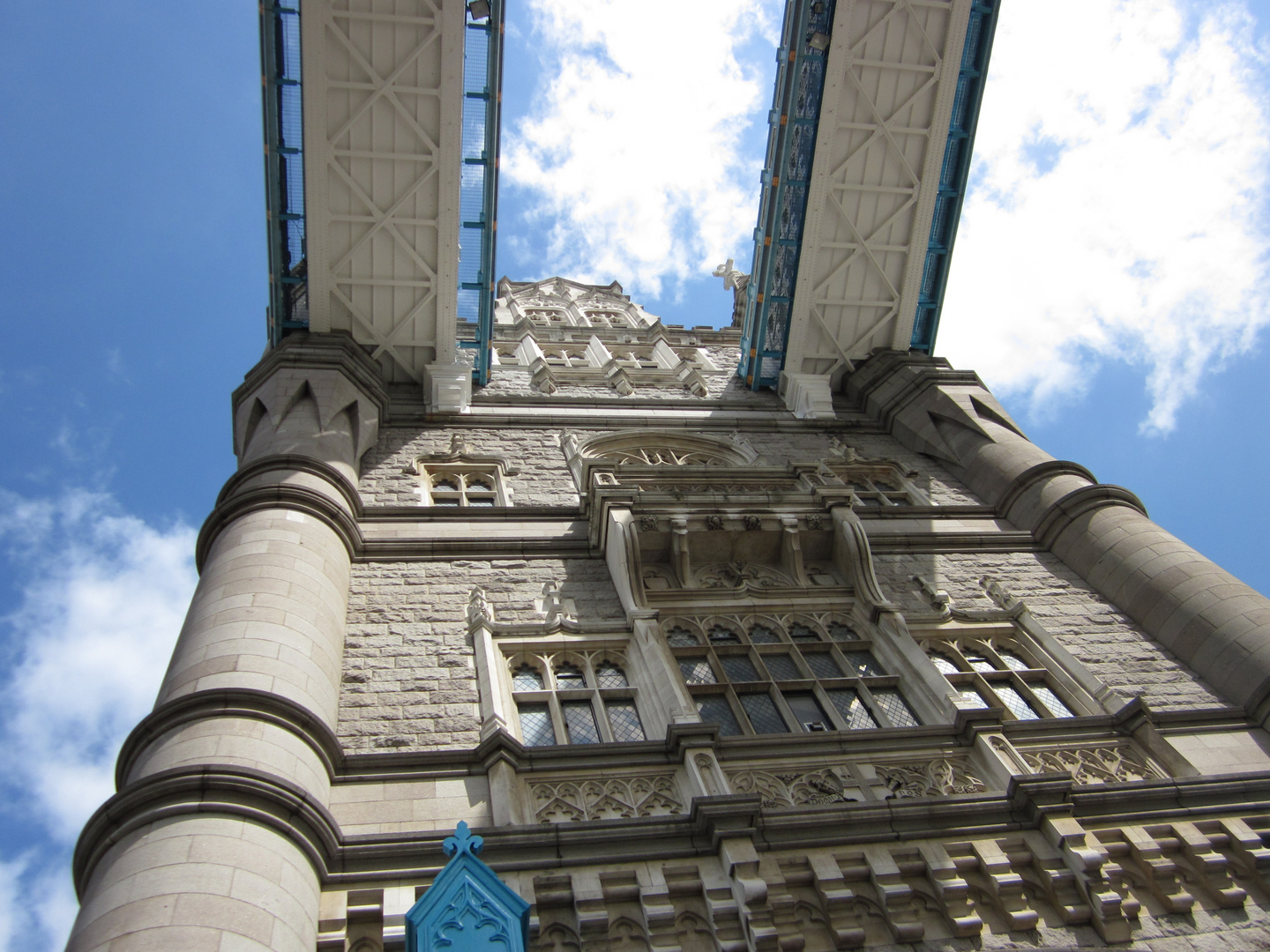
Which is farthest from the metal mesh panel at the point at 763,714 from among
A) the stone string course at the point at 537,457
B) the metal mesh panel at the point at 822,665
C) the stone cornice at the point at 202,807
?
the stone cornice at the point at 202,807

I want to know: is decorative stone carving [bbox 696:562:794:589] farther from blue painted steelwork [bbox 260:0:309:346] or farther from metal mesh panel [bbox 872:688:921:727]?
blue painted steelwork [bbox 260:0:309:346]

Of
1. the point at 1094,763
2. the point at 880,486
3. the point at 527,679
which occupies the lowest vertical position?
the point at 1094,763

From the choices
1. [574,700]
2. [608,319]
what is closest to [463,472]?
[574,700]

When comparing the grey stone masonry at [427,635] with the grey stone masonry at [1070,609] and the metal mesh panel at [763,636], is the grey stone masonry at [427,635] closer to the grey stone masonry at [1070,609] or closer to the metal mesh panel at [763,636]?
the metal mesh panel at [763,636]

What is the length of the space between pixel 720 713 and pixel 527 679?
213cm

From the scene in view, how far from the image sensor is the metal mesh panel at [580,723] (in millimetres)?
11266

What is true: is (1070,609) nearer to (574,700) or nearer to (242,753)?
(574,700)

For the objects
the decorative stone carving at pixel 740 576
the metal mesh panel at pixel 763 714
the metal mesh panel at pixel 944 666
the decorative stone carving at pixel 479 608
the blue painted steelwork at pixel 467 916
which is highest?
the decorative stone carving at pixel 740 576

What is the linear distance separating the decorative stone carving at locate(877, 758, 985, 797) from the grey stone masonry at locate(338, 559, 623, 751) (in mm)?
3980

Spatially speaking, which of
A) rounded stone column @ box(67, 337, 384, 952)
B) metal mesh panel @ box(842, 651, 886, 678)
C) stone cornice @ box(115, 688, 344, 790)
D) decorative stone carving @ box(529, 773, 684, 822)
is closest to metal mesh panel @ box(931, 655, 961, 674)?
metal mesh panel @ box(842, 651, 886, 678)

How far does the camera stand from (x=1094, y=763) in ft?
36.2

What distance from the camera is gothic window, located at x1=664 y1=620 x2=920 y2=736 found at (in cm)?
1192

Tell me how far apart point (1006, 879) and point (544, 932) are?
3.82m

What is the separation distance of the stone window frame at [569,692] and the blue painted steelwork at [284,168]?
30.9 ft
